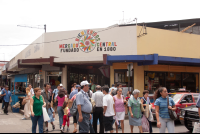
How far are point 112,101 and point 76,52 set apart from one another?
29.7ft

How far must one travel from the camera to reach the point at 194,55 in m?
17.8

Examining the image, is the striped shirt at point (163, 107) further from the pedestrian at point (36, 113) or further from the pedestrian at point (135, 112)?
the pedestrian at point (36, 113)

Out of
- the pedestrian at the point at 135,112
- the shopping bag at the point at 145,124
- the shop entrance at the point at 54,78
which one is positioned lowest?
the shopping bag at the point at 145,124

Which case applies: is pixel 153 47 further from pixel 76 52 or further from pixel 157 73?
pixel 76 52

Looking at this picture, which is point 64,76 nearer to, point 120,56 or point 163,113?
point 120,56

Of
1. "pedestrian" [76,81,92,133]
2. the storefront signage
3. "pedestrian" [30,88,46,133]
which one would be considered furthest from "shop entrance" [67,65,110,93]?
"pedestrian" [76,81,92,133]

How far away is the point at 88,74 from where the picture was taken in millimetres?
19500

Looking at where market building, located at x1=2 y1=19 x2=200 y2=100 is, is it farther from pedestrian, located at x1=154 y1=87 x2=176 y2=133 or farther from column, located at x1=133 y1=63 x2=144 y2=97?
pedestrian, located at x1=154 y1=87 x2=176 y2=133

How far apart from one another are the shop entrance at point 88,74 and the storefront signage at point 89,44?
1.66 metres

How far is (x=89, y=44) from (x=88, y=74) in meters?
4.43

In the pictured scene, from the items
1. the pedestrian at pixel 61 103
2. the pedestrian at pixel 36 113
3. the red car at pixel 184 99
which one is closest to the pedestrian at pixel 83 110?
the pedestrian at pixel 36 113

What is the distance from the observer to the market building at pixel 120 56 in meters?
15.1

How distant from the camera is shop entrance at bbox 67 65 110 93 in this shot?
657 inches

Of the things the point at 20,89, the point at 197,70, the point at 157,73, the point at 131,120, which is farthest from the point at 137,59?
the point at 20,89
